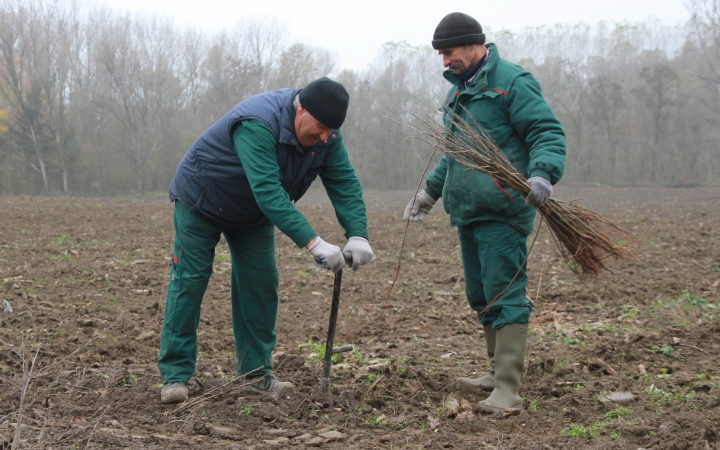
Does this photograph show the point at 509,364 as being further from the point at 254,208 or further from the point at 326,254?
the point at 254,208

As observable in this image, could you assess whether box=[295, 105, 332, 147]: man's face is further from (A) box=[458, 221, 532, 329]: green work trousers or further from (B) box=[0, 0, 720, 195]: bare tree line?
(B) box=[0, 0, 720, 195]: bare tree line

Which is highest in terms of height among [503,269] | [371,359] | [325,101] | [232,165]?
[325,101]

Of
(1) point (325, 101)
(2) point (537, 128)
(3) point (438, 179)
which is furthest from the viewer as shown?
(3) point (438, 179)

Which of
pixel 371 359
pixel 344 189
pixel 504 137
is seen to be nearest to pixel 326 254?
pixel 344 189

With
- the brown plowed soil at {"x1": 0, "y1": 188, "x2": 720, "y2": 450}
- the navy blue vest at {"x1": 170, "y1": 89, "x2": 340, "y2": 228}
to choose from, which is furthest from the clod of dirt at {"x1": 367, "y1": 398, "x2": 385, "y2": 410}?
the navy blue vest at {"x1": 170, "y1": 89, "x2": 340, "y2": 228}

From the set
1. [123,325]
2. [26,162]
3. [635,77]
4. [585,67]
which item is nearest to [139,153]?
[26,162]

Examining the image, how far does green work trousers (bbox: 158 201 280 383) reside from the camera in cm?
358

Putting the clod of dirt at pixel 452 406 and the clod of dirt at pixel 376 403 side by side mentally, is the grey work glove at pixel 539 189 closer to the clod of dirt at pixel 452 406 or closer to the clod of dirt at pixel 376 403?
the clod of dirt at pixel 452 406

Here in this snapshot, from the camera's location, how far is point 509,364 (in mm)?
3500

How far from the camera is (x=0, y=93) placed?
34156 mm

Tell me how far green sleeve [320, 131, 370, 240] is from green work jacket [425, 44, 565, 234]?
0.49m

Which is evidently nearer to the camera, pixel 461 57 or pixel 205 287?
pixel 461 57

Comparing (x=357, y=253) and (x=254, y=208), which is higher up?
(x=254, y=208)

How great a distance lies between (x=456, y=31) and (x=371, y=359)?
2.24m
